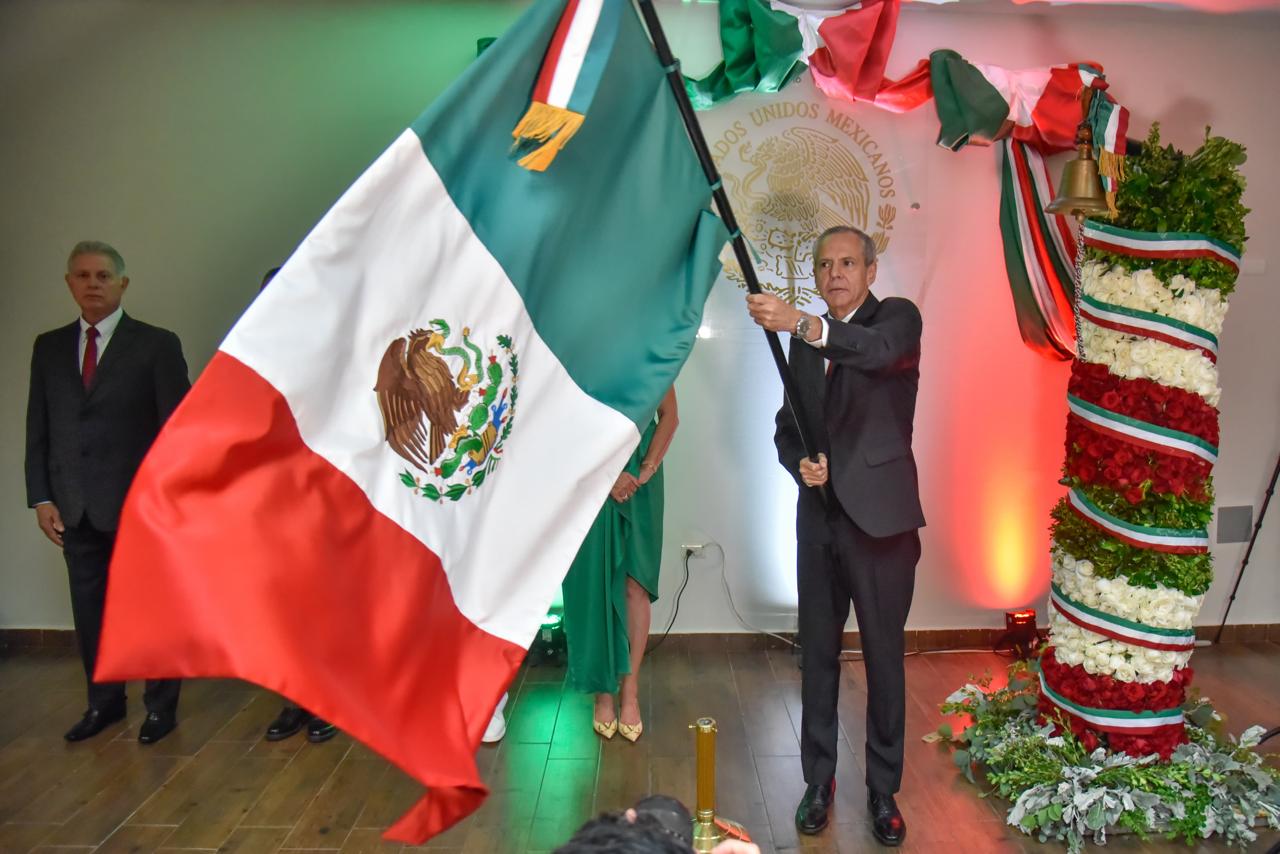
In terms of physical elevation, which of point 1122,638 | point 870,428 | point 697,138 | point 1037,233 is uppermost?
point 697,138

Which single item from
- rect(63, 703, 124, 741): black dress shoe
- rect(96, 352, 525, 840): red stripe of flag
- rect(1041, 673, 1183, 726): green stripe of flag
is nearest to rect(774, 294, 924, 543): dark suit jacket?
rect(1041, 673, 1183, 726): green stripe of flag

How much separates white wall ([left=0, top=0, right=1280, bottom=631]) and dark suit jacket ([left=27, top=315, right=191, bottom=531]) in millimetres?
713

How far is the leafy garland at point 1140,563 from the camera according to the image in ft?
8.73

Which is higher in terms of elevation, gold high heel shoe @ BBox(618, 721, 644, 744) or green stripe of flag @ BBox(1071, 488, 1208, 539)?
green stripe of flag @ BBox(1071, 488, 1208, 539)

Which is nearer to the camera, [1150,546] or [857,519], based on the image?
[857,519]

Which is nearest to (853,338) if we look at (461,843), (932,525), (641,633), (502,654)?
(502,654)

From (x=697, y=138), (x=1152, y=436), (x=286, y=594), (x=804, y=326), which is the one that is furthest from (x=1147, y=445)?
(x=286, y=594)

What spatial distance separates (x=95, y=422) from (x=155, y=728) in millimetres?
1129

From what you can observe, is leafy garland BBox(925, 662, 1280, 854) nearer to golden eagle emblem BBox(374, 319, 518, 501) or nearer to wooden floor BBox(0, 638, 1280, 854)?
wooden floor BBox(0, 638, 1280, 854)

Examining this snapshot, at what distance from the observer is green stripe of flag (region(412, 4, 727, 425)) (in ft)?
5.16

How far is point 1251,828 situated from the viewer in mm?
2637

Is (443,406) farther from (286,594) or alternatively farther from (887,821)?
(887,821)

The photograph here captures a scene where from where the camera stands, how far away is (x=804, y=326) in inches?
84.0

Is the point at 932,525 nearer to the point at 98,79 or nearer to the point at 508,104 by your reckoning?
the point at 508,104
